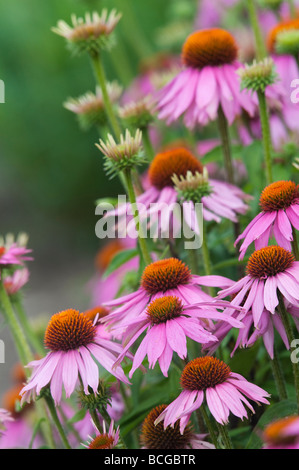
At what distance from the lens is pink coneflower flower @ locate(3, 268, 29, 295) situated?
3.48 ft

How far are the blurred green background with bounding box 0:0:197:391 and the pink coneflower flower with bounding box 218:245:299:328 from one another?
2601 mm

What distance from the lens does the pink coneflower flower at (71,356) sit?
74cm

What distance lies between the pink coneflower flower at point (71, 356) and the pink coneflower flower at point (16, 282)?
265 mm

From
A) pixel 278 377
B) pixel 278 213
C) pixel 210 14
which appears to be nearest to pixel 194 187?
pixel 278 213

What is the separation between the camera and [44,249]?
395 centimetres

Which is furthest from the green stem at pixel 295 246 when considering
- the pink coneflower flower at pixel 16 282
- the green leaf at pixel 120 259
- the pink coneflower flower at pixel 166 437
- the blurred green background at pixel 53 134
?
the blurred green background at pixel 53 134

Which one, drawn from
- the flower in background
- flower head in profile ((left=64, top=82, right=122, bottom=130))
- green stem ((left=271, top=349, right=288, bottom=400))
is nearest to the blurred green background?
the flower in background

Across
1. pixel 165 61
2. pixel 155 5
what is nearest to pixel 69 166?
pixel 155 5

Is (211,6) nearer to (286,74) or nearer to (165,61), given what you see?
(165,61)

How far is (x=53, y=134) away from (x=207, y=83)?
8.48 feet

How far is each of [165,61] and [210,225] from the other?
4.38 ft

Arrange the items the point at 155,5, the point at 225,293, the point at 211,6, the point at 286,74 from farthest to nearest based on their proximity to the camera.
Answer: the point at 155,5
the point at 211,6
the point at 286,74
the point at 225,293

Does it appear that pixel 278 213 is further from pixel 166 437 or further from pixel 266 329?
pixel 166 437

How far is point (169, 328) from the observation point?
2.34ft
